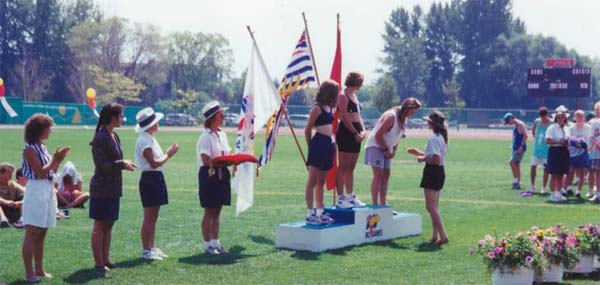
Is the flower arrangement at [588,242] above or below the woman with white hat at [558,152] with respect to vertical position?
below

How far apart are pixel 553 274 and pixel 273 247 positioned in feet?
12.7

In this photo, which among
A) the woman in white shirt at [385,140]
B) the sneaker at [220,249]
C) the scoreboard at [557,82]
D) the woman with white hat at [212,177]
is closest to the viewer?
the woman with white hat at [212,177]

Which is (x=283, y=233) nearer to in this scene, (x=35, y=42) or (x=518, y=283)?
(x=518, y=283)

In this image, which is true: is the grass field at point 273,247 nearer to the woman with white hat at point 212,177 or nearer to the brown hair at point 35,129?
the woman with white hat at point 212,177

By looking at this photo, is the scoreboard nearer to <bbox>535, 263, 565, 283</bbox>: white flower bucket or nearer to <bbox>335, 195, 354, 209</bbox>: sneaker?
<bbox>335, 195, 354, 209</bbox>: sneaker

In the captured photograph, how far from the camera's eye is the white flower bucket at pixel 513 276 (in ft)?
28.2

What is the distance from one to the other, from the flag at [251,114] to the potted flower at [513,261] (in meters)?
4.22

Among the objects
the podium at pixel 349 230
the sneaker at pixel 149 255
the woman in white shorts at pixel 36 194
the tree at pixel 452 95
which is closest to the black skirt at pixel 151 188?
the sneaker at pixel 149 255

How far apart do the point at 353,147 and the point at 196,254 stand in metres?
2.99

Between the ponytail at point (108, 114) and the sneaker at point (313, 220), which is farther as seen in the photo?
the sneaker at point (313, 220)

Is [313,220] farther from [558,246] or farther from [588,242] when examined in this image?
[588,242]

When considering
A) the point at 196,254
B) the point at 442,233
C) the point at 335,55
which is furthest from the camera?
the point at 335,55

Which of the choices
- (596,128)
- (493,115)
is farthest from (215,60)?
A: (596,128)

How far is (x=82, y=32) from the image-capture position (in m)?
97.8
